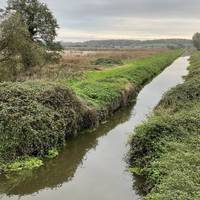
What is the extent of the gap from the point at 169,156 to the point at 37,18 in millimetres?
32539

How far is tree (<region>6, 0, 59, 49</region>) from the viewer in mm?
43156

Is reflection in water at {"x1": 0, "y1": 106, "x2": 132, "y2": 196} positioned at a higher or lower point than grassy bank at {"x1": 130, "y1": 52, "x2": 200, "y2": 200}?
lower

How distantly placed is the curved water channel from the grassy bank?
2.58 ft

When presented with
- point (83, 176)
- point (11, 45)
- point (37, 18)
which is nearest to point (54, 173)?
point (83, 176)

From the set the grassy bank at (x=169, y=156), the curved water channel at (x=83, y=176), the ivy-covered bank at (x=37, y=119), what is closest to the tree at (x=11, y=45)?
the ivy-covered bank at (x=37, y=119)

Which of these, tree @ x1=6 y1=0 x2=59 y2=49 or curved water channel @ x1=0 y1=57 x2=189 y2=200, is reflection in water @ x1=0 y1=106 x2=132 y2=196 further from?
tree @ x1=6 y1=0 x2=59 y2=49

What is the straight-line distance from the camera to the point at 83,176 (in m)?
15.7

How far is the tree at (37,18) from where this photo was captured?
43156 mm

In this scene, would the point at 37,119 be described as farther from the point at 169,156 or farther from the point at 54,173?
the point at 169,156

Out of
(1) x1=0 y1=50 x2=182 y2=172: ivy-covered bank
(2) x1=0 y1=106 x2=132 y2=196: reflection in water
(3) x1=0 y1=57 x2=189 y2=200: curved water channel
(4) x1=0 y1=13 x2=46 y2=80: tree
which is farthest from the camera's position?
(4) x1=0 y1=13 x2=46 y2=80: tree

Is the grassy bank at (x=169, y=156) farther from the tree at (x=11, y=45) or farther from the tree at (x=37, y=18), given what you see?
the tree at (x=37, y=18)

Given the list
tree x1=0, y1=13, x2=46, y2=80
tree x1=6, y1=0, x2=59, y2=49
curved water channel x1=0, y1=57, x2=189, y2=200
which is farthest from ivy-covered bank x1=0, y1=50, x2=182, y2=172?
tree x1=6, y1=0, x2=59, y2=49

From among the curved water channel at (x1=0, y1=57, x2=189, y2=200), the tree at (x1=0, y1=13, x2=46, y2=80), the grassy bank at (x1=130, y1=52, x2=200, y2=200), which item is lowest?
the curved water channel at (x1=0, y1=57, x2=189, y2=200)

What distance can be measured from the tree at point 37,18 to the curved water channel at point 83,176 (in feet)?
79.4
